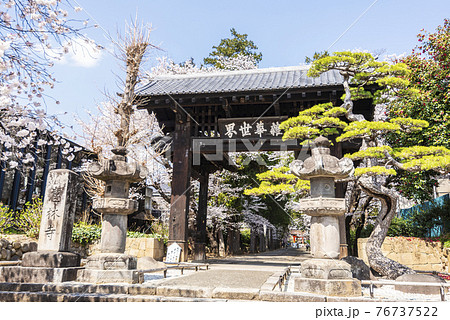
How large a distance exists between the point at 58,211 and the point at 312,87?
27.8 ft

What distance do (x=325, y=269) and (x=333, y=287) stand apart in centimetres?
32

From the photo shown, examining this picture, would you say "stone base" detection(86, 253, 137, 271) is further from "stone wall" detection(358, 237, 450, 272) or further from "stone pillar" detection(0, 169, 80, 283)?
"stone wall" detection(358, 237, 450, 272)

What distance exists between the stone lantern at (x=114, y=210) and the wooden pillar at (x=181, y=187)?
15.4 feet

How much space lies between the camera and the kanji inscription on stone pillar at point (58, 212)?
6.55 metres

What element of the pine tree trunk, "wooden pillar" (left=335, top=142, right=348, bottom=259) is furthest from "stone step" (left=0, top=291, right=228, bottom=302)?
"wooden pillar" (left=335, top=142, right=348, bottom=259)

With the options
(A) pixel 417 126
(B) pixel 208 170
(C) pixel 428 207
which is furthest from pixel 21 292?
(C) pixel 428 207

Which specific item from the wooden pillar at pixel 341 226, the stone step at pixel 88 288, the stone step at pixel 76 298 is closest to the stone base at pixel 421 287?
the wooden pillar at pixel 341 226

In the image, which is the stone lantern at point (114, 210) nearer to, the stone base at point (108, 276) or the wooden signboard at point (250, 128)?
the stone base at point (108, 276)

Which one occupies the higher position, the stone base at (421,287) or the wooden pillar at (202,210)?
the wooden pillar at (202,210)

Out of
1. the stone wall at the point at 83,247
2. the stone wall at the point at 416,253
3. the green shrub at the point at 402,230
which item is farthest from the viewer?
the green shrub at the point at 402,230

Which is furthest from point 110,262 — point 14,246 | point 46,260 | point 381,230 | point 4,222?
point 4,222

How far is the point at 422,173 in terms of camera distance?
1078 cm

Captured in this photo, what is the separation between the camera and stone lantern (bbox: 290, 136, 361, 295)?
552 cm

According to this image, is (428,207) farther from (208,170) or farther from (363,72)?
(208,170)
